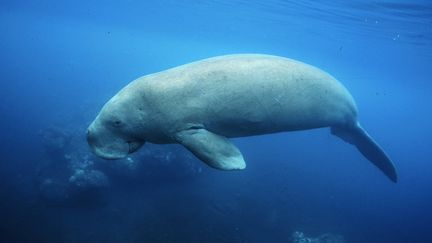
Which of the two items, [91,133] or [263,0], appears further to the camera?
[263,0]

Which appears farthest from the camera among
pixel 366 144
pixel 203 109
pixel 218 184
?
pixel 218 184

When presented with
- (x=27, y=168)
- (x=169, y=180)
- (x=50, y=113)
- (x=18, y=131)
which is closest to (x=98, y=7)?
(x=50, y=113)

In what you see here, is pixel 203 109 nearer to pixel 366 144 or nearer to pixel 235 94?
pixel 235 94

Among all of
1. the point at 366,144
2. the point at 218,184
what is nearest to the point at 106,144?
the point at 366,144

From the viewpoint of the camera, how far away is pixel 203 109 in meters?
4.24

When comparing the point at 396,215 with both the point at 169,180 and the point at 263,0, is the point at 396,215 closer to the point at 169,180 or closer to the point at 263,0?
the point at 169,180

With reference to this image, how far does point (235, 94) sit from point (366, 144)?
5.01m

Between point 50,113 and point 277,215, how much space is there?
53.9 feet

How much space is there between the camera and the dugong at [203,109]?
4.21 m

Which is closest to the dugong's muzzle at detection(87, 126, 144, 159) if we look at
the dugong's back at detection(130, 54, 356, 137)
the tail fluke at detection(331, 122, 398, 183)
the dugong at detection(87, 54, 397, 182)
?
the dugong at detection(87, 54, 397, 182)

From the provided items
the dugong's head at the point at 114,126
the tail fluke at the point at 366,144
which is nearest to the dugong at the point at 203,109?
the dugong's head at the point at 114,126

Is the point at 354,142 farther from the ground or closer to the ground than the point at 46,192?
farther from the ground

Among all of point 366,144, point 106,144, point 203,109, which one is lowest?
point 366,144

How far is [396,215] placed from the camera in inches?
597
